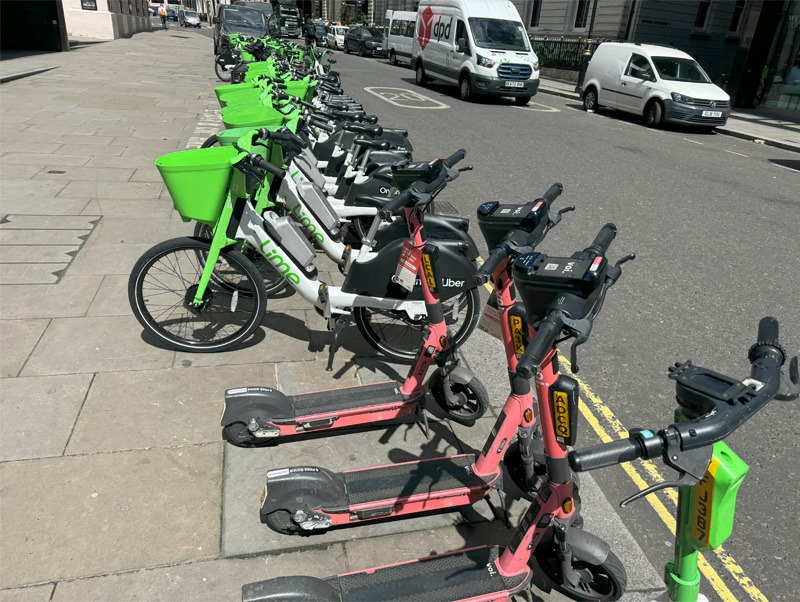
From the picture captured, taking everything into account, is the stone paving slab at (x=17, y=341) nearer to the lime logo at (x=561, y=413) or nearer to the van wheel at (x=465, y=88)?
the lime logo at (x=561, y=413)

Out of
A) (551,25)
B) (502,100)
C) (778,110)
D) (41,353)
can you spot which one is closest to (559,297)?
(41,353)

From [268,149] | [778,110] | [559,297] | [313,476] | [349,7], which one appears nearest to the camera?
[559,297]

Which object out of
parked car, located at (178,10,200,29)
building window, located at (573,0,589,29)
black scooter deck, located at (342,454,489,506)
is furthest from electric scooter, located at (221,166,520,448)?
parked car, located at (178,10,200,29)

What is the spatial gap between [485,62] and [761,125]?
27.6 ft

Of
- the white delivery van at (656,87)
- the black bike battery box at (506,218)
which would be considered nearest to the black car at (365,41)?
the white delivery van at (656,87)

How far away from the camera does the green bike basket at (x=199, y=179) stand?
3.37m

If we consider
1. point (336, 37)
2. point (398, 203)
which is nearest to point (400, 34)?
point (336, 37)

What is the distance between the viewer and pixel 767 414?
144 inches

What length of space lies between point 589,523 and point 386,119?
10.6 m

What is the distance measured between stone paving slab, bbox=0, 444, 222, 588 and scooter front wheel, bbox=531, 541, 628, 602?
1376 mm

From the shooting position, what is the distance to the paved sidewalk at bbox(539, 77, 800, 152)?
14109 mm

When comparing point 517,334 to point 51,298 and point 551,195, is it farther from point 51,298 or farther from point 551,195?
point 51,298

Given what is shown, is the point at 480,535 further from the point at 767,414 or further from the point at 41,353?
the point at 41,353

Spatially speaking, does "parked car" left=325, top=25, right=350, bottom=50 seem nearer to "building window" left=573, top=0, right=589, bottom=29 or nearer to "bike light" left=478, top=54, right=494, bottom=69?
"building window" left=573, top=0, right=589, bottom=29
